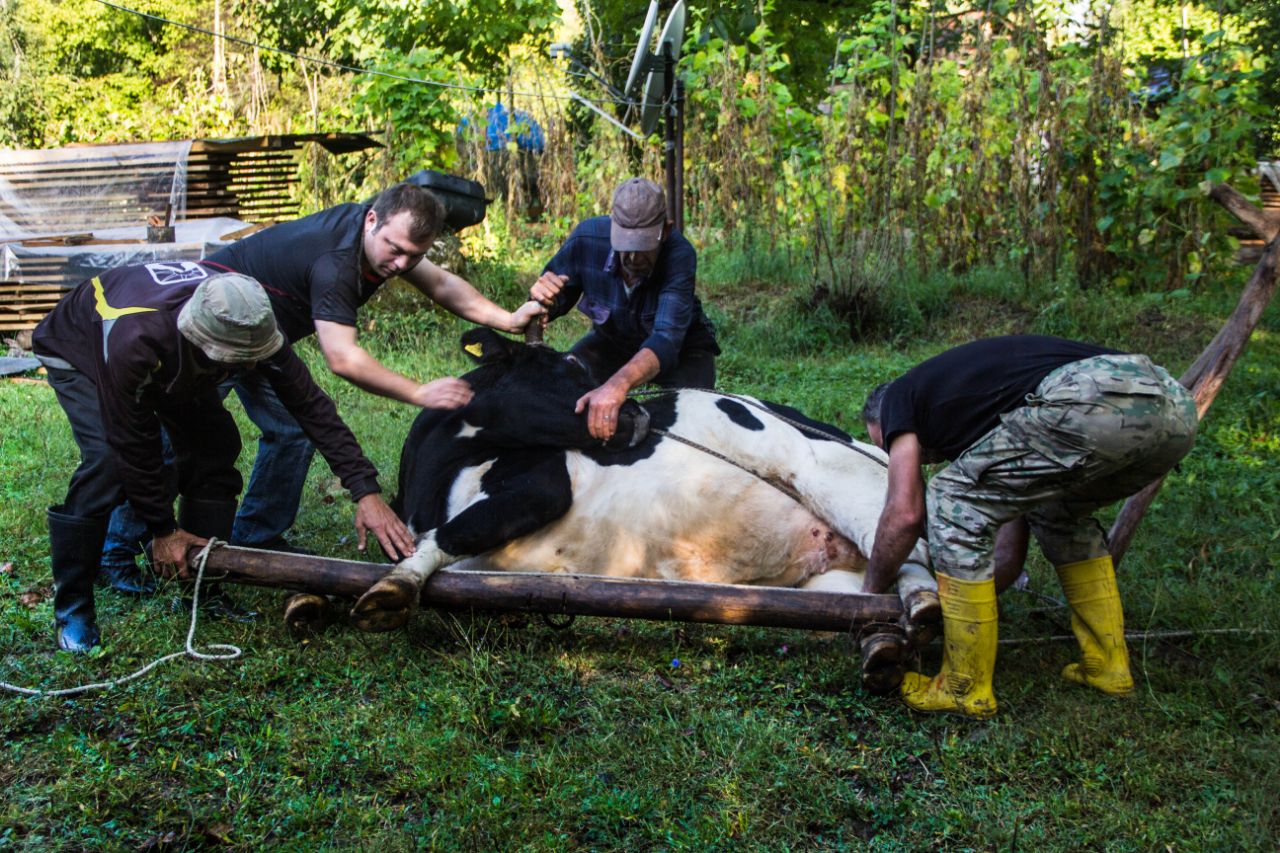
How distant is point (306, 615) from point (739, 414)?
1887mm

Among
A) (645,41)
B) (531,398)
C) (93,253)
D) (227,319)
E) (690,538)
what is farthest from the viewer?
(93,253)

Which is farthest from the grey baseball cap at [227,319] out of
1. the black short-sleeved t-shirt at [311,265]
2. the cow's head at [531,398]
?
the cow's head at [531,398]

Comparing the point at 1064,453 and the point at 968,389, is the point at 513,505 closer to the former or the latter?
the point at 968,389

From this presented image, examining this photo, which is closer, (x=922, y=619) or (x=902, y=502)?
(x=922, y=619)

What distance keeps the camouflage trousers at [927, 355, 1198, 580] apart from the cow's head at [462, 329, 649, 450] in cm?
140

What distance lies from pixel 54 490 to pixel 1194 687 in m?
5.37

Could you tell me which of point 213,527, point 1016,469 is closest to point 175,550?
point 213,527

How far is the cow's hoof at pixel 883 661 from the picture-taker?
10.7 ft

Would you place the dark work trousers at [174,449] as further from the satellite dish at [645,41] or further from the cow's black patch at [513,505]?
the satellite dish at [645,41]

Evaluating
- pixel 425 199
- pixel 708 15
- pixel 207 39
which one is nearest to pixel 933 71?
pixel 708 15

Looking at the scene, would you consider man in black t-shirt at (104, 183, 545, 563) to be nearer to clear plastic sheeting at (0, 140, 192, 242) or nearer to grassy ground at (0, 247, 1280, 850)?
grassy ground at (0, 247, 1280, 850)

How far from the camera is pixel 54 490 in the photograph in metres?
5.56

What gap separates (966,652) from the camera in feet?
10.8

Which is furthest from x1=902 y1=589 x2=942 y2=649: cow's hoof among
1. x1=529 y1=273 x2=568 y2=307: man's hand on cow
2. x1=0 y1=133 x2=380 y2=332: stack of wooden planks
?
x1=0 y1=133 x2=380 y2=332: stack of wooden planks
